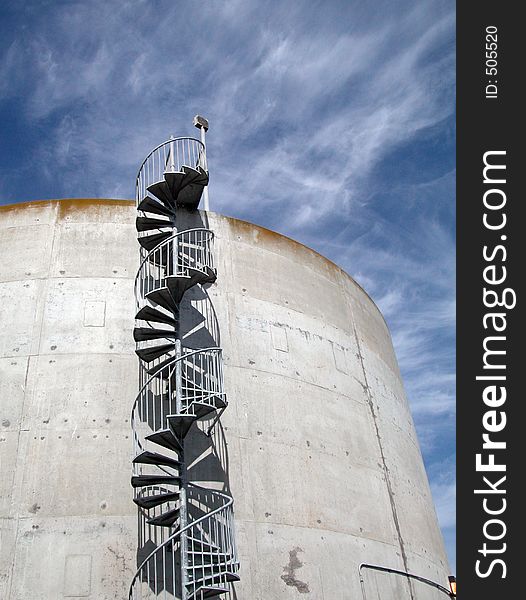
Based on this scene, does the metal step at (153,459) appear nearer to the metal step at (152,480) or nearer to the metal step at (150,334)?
the metal step at (152,480)

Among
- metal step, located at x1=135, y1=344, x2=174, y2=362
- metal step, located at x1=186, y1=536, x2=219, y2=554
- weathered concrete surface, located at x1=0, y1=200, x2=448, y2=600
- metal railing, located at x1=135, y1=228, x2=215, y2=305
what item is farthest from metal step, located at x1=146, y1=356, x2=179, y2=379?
metal step, located at x1=186, y1=536, x2=219, y2=554

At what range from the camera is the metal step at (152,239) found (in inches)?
496

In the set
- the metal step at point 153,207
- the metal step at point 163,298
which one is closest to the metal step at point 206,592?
the metal step at point 163,298

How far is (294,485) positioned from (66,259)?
226 inches

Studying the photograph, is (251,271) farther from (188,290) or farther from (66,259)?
(66,259)

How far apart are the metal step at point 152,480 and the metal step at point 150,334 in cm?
241

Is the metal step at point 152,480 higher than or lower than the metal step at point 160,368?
lower

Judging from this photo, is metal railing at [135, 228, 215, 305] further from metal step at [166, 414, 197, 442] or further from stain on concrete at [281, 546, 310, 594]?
stain on concrete at [281, 546, 310, 594]

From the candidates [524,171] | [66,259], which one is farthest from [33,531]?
[524,171]

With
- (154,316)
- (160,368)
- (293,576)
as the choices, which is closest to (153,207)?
(154,316)

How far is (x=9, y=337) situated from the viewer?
37.7 ft

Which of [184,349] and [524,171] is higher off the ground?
[524,171]

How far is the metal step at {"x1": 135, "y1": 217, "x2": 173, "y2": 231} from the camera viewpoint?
12797 millimetres

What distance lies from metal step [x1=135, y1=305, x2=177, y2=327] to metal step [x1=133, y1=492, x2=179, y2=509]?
293 centimetres
